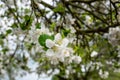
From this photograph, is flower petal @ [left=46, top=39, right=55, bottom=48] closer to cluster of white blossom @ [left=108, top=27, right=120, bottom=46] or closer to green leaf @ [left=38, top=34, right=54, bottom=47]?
green leaf @ [left=38, top=34, right=54, bottom=47]

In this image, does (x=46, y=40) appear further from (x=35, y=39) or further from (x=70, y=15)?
(x=70, y=15)

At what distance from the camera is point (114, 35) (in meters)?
3.27

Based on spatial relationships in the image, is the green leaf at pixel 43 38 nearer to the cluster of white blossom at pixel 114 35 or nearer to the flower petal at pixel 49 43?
the flower petal at pixel 49 43

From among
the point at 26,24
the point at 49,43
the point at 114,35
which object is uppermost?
the point at 114,35

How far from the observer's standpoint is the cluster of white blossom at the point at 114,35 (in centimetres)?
321

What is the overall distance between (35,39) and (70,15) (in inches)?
55.5

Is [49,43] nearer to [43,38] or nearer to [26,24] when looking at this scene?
[43,38]

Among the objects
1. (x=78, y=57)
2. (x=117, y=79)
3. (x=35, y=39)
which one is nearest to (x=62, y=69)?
(x=78, y=57)

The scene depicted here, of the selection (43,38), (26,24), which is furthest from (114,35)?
(43,38)

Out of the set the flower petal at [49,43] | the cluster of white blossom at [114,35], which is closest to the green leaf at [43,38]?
the flower petal at [49,43]

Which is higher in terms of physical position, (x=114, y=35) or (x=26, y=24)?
(x=114, y=35)

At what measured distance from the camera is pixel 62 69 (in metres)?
4.13

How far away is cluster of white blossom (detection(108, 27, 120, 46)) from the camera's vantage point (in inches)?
126

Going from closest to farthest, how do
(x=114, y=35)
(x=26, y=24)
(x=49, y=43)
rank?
(x=49, y=43) < (x=26, y=24) < (x=114, y=35)
